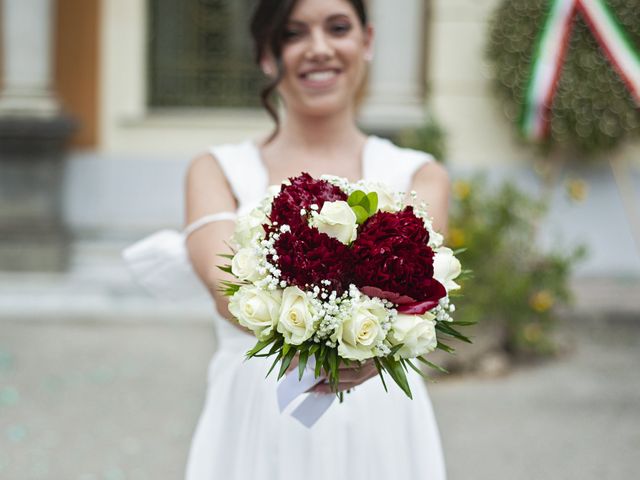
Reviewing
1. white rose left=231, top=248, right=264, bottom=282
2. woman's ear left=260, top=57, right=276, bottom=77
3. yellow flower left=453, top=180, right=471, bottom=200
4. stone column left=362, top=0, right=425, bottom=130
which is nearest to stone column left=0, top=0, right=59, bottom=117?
stone column left=362, top=0, right=425, bottom=130

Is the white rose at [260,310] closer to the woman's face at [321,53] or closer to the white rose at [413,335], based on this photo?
the white rose at [413,335]

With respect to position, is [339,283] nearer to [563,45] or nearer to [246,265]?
[246,265]

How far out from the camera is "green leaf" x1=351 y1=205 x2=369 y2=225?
1840 mm

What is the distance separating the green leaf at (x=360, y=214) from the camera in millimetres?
1840

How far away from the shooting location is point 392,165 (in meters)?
2.50

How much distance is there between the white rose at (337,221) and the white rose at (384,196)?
0.33 ft

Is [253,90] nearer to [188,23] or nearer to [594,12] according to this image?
[188,23]

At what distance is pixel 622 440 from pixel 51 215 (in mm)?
5373

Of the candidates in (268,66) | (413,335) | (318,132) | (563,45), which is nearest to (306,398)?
(413,335)

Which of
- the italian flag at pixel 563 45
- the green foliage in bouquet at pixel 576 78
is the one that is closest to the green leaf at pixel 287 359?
the italian flag at pixel 563 45

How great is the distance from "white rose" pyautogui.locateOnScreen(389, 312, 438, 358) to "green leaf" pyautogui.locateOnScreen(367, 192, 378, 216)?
Result: 206mm

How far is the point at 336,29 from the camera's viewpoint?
2453 mm

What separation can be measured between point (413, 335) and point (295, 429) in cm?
62

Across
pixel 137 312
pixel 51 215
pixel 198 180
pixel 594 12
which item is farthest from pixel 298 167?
pixel 51 215
